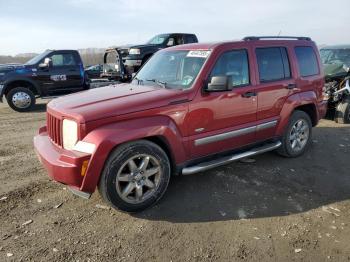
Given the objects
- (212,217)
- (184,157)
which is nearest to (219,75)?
(184,157)

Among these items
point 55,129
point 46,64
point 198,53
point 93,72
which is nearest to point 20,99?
point 46,64

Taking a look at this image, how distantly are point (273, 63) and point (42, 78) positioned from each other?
27.7 ft

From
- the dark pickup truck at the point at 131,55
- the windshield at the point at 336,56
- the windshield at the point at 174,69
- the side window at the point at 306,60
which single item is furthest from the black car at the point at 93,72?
the side window at the point at 306,60

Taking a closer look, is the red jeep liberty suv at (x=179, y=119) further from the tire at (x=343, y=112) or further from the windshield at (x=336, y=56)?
the windshield at (x=336, y=56)

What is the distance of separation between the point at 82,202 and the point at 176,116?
1.55 m

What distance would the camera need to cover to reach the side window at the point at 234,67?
4488mm

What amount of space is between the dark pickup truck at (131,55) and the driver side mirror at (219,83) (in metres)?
8.28

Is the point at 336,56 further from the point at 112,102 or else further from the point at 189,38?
the point at 112,102

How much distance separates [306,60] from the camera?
5.75 m

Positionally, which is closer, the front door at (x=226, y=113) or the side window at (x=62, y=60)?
the front door at (x=226, y=113)

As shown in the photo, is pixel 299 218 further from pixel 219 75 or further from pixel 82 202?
pixel 82 202

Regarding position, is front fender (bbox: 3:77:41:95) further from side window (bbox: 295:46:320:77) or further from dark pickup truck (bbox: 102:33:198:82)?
side window (bbox: 295:46:320:77)

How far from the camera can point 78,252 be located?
3.22 metres

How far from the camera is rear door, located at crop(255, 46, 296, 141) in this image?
4.94m
